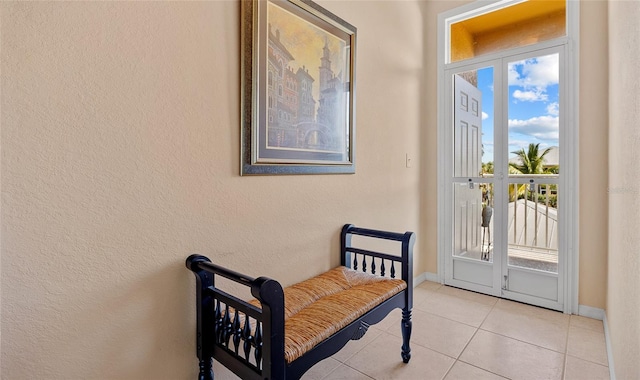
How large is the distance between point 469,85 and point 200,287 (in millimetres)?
2731

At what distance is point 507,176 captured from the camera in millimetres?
2629

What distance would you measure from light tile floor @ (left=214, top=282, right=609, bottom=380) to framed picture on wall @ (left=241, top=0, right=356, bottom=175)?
3.49 feet

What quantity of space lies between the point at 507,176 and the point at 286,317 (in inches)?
87.1

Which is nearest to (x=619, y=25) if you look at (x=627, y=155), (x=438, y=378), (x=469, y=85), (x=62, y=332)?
(x=627, y=155)

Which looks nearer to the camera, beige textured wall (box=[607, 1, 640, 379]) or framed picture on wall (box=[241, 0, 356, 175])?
beige textured wall (box=[607, 1, 640, 379])

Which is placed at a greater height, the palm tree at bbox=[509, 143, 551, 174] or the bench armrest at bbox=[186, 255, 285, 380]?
the palm tree at bbox=[509, 143, 551, 174]

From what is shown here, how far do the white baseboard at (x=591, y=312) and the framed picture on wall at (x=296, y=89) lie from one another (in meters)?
2.01

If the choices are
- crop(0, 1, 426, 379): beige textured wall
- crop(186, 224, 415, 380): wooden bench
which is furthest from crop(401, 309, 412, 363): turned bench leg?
crop(0, 1, 426, 379): beige textured wall

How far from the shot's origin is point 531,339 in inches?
78.7

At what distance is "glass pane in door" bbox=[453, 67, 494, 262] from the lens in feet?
8.99

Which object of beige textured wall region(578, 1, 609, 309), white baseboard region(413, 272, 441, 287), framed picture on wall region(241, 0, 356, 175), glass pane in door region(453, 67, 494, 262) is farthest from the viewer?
white baseboard region(413, 272, 441, 287)

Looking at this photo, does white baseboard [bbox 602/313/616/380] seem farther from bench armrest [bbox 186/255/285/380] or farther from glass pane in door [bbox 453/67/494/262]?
bench armrest [bbox 186/255/285/380]

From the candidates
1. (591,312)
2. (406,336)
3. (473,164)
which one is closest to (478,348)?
(406,336)

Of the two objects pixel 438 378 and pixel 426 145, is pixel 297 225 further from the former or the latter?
pixel 426 145
